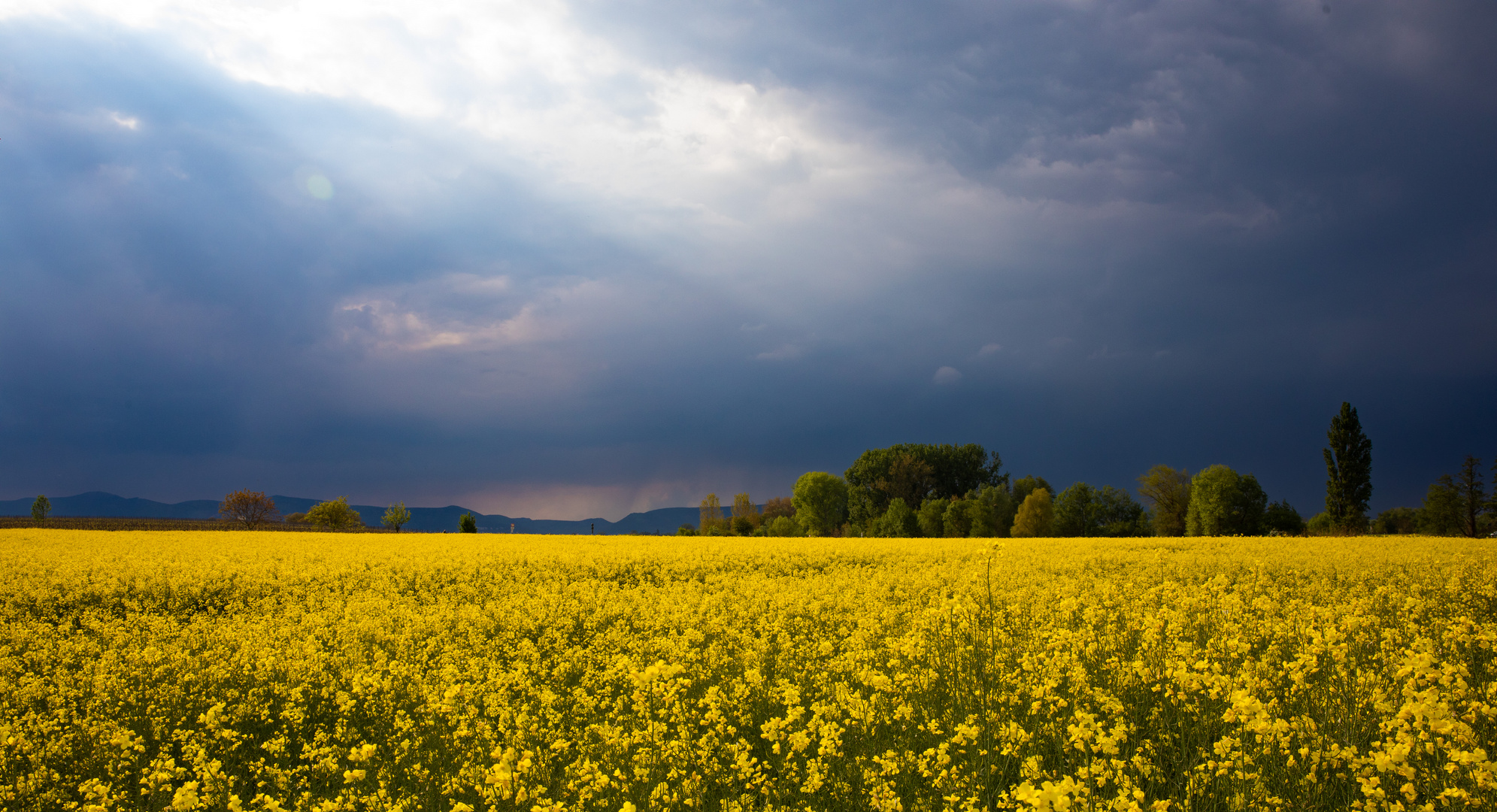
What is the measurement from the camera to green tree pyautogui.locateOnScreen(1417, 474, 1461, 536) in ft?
212

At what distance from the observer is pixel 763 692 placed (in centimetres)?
727

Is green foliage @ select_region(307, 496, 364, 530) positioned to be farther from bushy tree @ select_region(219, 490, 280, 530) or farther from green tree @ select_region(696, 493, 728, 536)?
green tree @ select_region(696, 493, 728, 536)

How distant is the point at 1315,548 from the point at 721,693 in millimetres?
22478

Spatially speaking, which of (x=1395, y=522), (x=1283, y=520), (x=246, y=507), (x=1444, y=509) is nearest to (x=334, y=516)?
(x=246, y=507)

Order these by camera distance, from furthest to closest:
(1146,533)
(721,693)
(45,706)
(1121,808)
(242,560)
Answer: (1146,533), (242,560), (45,706), (721,693), (1121,808)

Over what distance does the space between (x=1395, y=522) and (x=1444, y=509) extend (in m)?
26.8

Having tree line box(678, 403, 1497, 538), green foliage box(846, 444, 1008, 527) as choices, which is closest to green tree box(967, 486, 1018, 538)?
tree line box(678, 403, 1497, 538)

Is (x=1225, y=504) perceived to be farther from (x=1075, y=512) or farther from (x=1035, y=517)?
(x=1075, y=512)

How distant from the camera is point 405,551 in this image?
23062 mm

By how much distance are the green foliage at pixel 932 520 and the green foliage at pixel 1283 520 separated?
88.4 ft

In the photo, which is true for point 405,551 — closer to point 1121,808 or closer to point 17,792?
point 17,792

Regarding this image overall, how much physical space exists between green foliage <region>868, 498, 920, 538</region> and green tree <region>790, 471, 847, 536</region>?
1048 cm

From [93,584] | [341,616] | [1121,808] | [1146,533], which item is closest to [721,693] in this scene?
[1121,808]

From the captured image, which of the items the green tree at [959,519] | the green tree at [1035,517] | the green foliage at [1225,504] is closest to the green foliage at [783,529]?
the green tree at [959,519]
